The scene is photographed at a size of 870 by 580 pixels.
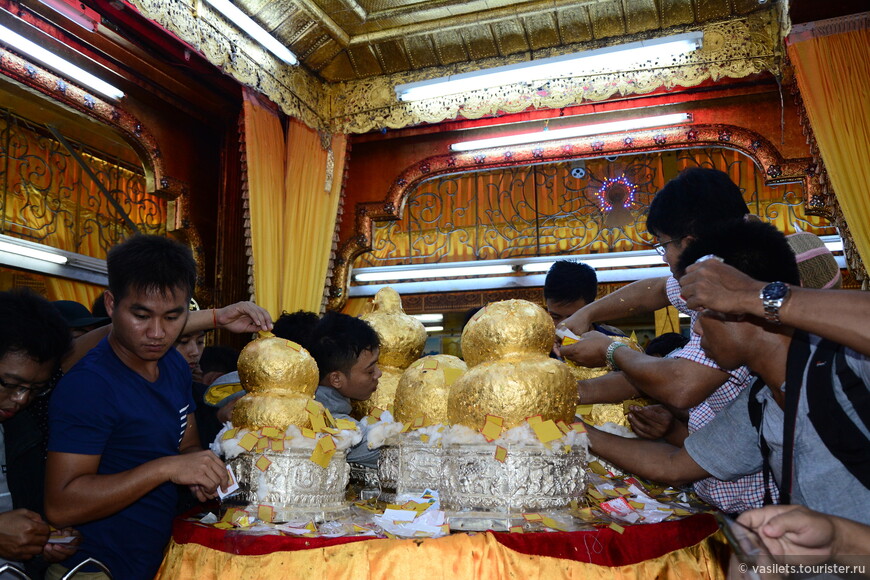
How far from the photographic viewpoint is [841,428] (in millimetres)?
1156

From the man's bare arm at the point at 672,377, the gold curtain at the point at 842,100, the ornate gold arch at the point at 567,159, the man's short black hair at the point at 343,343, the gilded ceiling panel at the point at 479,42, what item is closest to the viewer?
the man's bare arm at the point at 672,377

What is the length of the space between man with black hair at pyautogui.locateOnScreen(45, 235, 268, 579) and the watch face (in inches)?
48.9

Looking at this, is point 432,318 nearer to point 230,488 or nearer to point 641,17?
point 641,17

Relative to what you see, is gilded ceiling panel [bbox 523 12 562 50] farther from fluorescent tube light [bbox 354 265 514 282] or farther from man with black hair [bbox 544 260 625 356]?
fluorescent tube light [bbox 354 265 514 282]

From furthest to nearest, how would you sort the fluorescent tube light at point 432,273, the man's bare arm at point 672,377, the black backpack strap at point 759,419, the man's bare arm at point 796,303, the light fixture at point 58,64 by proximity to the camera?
the fluorescent tube light at point 432,273
the light fixture at point 58,64
the man's bare arm at point 672,377
the black backpack strap at point 759,419
the man's bare arm at point 796,303

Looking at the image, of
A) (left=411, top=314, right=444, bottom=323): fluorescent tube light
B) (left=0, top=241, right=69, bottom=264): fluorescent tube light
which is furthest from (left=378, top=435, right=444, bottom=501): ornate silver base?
(left=411, top=314, right=444, bottom=323): fluorescent tube light

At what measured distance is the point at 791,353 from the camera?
124 cm

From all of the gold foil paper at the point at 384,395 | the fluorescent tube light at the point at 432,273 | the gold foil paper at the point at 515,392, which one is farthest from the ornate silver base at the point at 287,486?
the fluorescent tube light at the point at 432,273

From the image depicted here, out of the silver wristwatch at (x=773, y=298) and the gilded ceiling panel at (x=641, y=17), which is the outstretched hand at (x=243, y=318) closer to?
the silver wristwatch at (x=773, y=298)

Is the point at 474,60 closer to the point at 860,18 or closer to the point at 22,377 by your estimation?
the point at 860,18

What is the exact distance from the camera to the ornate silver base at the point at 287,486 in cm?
170

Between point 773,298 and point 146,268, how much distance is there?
4.54 feet

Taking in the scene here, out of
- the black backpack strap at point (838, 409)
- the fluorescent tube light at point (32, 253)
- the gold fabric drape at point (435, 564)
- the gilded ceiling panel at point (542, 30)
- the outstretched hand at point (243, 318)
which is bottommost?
the gold fabric drape at point (435, 564)

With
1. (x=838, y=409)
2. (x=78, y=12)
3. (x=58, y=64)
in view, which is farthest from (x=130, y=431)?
(x=58, y=64)
